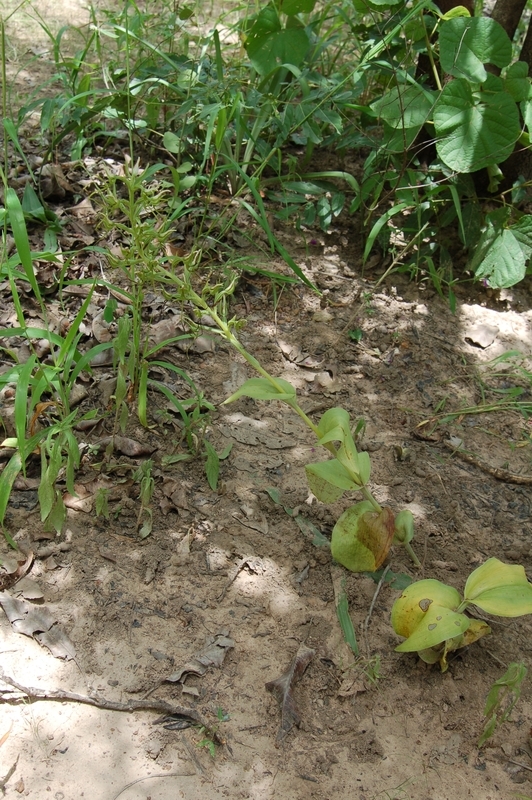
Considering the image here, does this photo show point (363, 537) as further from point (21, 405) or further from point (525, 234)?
point (525, 234)

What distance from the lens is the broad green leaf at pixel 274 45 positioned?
2914 mm

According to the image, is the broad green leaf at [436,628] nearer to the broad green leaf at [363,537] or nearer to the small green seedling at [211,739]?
the broad green leaf at [363,537]

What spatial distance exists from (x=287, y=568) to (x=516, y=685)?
0.65 m

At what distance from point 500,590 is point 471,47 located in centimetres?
199

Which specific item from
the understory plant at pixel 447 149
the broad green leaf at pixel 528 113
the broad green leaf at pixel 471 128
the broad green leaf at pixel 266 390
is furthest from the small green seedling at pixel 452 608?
the broad green leaf at pixel 528 113

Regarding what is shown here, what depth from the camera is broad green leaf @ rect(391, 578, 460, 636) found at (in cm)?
176

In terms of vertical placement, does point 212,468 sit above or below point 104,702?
above

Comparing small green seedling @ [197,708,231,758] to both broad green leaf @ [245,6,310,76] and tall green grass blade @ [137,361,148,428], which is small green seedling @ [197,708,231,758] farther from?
broad green leaf @ [245,6,310,76]

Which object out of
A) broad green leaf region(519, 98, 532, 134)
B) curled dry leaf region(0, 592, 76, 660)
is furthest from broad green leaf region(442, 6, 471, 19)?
curled dry leaf region(0, 592, 76, 660)

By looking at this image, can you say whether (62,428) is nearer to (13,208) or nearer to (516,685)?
(13,208)

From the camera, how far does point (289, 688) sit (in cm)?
175

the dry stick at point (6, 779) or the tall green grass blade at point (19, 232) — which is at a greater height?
the tall green grass blade at point (19, 232)

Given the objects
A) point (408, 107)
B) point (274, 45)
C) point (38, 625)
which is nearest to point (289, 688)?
point (38, 625)

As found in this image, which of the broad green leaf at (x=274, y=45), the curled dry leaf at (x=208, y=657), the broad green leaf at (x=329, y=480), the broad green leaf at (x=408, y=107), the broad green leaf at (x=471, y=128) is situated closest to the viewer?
the curled dry leaf at (x=208, y=657)
